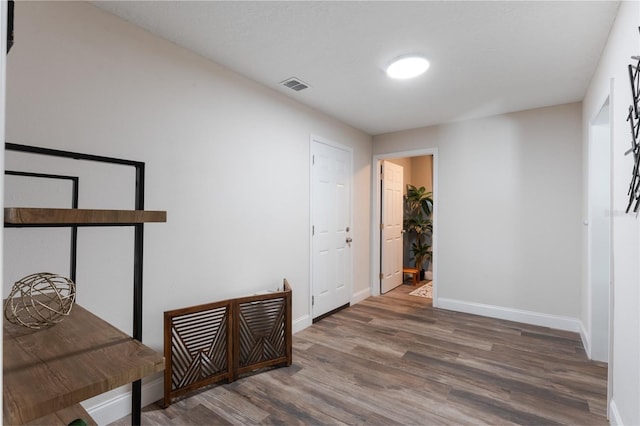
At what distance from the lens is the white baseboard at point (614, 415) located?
1697 millimetres

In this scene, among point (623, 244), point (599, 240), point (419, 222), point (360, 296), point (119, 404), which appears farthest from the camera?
point (419, 222)

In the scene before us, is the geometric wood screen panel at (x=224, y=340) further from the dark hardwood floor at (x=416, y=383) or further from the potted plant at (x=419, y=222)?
the potted plant at (x=419, y=222)

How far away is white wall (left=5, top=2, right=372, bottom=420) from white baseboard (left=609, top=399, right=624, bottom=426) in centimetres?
239

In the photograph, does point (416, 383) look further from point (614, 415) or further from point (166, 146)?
point (166, 146)

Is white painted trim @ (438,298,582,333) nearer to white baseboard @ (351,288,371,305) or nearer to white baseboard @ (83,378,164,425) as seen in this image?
white baseboard @ (351,288,371,305)

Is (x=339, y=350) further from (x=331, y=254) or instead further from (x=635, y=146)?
(x=635, y=146)

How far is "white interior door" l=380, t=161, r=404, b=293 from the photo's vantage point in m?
4.84

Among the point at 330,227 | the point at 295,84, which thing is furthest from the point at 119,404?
the point at 295,84

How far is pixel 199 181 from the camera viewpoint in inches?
93.9

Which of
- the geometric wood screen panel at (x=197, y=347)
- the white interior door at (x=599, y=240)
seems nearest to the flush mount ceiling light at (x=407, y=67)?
the white interior door at (x=599, y=240)

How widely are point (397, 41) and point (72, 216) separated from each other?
7.27ft

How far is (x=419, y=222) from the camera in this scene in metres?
5.85

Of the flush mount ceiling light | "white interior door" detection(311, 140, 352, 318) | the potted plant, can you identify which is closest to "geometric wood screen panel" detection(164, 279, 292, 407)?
"white interior door" detection(311, 140, 352, 318)

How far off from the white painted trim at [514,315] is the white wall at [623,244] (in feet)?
5.52
